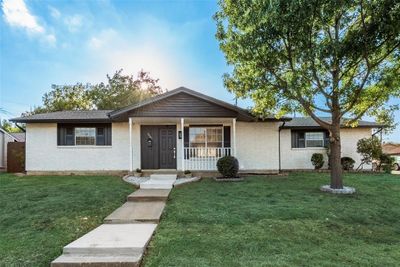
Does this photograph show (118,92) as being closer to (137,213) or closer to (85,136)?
(85,136)

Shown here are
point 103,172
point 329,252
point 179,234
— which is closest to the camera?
point 329,252

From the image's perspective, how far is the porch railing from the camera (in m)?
13.8

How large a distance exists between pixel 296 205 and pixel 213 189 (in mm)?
3187

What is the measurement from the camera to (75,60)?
16016mm

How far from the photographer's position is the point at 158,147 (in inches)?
572

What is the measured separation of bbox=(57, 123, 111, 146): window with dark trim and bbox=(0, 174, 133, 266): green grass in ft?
11.8

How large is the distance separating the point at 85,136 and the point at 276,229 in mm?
11576

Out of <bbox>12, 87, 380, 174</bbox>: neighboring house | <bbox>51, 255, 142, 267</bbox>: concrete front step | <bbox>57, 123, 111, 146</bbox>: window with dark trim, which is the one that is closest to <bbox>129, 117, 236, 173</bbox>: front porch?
<bbox>12, 87, 380, 174</bbox>: neighboring house

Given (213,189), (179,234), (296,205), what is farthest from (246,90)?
(179,234)

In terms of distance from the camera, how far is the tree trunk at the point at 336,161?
10.1 metres

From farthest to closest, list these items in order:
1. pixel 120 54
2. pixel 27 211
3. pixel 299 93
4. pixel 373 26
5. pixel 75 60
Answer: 1. pixel 120 54
2. pixel 75 60
3. pixel 299 93
4. pixel 373 26
5. pixel 27 211

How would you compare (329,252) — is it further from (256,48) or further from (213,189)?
(256,48)

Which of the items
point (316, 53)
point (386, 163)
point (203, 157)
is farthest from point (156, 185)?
point (386, 163)

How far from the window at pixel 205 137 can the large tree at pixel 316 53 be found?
3.34 metres
